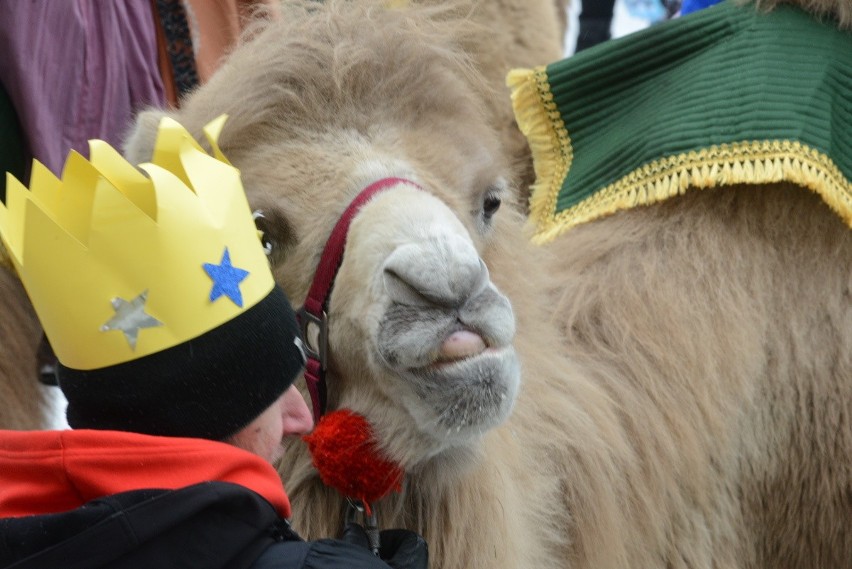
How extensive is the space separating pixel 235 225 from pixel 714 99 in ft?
4.47

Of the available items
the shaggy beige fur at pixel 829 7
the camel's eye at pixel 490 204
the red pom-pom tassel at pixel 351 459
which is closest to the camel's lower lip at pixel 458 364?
the red pom-pom tassel at pixel 351 459

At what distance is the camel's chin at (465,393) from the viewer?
1444 mm

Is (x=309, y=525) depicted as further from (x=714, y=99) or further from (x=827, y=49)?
(x=827, y=49)

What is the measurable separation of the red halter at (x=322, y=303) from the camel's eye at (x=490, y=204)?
32cm

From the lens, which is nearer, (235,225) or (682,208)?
(235,225)

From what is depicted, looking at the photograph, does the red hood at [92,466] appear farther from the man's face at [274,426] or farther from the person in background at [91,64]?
the person in background at [91,64]

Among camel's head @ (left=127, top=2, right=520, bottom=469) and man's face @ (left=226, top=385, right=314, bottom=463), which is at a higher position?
camel's head @ (left=127, top=2, right=520, bottom=469)

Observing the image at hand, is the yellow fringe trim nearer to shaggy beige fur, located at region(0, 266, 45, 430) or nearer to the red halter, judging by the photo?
the red halter

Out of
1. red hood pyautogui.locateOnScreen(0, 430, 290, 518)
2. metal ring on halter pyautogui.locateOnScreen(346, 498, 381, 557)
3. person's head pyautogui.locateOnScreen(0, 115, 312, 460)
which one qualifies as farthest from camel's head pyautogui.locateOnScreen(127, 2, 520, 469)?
red hood pyautogui.locateOnScreen(0, 430, 290, 518)

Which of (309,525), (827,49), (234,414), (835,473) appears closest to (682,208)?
(827,49)

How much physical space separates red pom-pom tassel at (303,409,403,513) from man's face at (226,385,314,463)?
98mm

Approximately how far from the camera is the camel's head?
144cm

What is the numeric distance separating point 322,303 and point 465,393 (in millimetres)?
308

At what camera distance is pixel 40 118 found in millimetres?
2145
